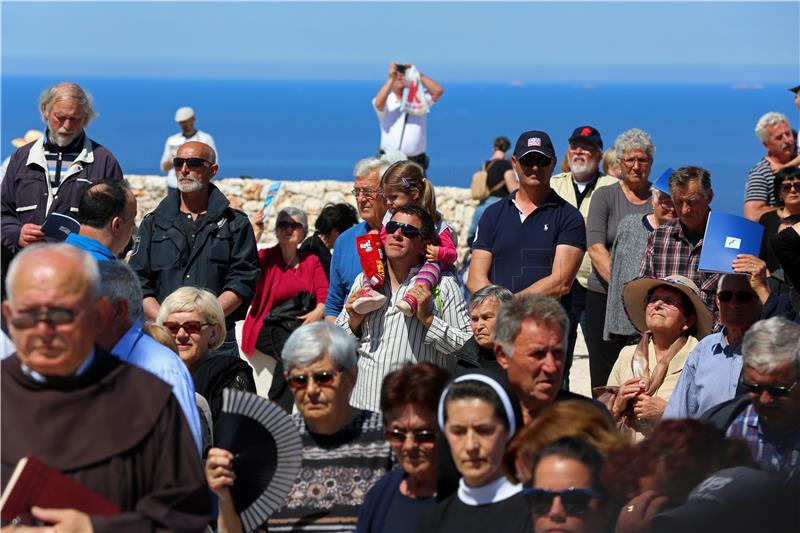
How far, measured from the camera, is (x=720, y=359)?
5516mm

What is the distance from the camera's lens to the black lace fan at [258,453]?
4520 mm

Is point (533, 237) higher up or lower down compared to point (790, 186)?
lower down

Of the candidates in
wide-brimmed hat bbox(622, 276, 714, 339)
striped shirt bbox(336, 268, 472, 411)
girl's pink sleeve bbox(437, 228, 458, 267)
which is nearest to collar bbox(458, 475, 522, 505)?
striped shirt bbox(336, 268, 472, 411)

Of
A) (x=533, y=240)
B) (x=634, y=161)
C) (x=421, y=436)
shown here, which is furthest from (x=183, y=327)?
(x=634, y=161)

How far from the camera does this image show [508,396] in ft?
14.0

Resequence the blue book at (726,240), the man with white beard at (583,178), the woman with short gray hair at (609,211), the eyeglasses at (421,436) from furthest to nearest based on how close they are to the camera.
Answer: the man with white beard at (583,178), the woman with short gray hair at (609,211), the blue book at (726,240), the eyeglasses at (421,436)

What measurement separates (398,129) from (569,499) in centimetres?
959

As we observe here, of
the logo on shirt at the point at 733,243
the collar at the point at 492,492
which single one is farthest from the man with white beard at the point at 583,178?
the collar at the point at 492,492

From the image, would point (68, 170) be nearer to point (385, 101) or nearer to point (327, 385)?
point (327, 385)

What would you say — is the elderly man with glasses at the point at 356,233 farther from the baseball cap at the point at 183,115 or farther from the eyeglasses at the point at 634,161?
the baseball cap at the point at 183,115

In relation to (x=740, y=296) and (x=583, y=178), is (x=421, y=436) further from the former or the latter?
(x=583, y=178)

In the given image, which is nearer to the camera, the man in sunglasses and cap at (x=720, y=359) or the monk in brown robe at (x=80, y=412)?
the monk in brown robe at (x=80, y=412)

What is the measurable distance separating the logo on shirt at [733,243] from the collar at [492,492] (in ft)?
8.16

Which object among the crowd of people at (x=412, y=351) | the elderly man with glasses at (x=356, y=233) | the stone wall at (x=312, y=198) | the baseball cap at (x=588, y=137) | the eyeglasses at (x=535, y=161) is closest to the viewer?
the crowd of people at (x=412, y=351)
